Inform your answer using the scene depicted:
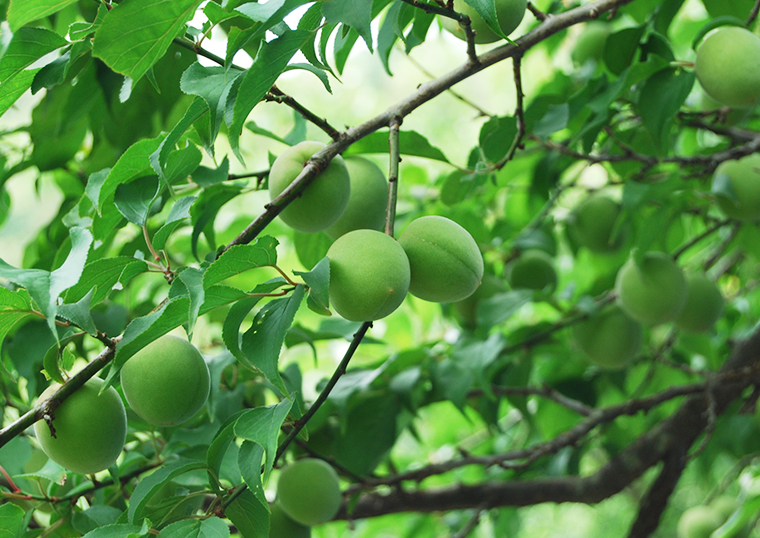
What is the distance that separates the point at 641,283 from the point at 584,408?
1.00 ft

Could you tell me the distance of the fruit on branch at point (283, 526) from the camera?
0.84 meters

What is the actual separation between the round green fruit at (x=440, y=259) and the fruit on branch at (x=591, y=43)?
776 mm

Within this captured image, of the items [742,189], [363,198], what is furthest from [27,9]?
[742,189]

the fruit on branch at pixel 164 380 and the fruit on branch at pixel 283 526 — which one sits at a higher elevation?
the fruit on branch at pixel 164 380

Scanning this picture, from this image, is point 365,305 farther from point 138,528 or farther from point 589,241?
point 589,241

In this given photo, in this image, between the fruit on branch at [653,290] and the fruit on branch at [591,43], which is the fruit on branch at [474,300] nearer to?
the fruit on branch at [653,290]

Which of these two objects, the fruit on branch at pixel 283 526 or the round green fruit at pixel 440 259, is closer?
the round green fruit at pixel 440 259

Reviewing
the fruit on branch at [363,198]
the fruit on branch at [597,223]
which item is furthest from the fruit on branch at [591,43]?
the fruit on branch at [363,198]

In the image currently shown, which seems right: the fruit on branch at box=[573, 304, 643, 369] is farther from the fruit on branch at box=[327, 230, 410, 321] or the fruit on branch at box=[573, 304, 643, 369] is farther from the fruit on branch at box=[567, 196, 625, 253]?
the fruit on branch at box=[327, 230, 410, 321]

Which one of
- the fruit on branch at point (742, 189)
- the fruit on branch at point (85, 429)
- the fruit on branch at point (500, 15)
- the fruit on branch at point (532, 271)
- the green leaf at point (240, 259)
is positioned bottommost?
the fruit on branch at point (532, 271)

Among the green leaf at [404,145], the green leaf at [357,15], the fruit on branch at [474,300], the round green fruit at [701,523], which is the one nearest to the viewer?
the green leaf at [357,15]

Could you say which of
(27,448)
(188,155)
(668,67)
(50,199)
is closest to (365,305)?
(188,155)

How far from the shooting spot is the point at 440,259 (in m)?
0.60

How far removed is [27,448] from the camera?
79 cm
